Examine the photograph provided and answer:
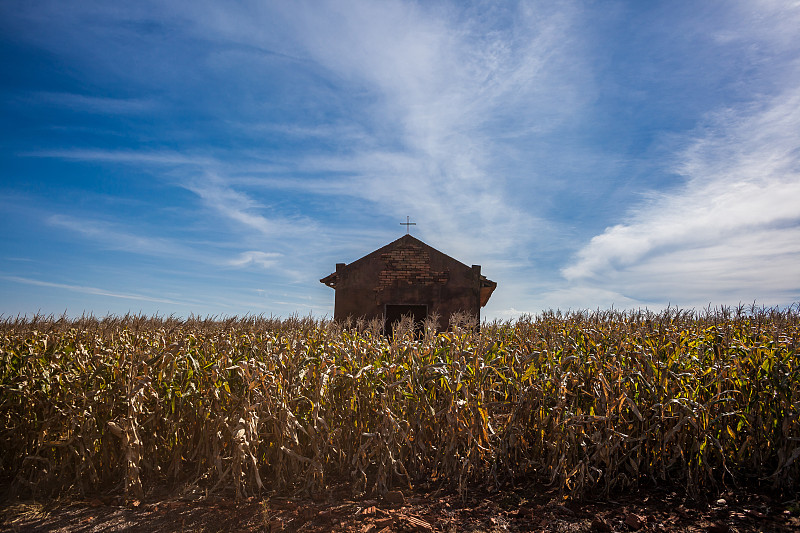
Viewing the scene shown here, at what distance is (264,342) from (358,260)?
1314 centimetres

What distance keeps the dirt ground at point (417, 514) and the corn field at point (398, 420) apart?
179 mm

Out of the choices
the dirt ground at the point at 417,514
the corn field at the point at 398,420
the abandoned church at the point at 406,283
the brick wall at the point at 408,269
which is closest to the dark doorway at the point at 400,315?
the abandoned church at the point at 406,283

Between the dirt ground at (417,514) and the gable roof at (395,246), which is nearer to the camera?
the dirt ground at (417,514)

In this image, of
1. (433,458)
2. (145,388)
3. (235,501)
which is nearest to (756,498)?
(433,458)

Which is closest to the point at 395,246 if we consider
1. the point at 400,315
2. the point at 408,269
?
the point at 408,269

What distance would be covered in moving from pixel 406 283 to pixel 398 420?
1388cm

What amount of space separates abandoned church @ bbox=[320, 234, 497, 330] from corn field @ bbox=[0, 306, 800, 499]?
13.1 meters

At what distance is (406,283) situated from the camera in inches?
726

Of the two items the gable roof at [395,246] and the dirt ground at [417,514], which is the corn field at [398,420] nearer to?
the dirt ground at [417,514]

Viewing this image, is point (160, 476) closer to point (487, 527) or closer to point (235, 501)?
point (235, 501)

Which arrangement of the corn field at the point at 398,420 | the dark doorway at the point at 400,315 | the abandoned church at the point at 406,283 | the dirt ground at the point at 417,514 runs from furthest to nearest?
the dark doorway at the point at 400,315
the abandoned church at the point at 406,283
the corn field at the point at 398,420
the dirt ground at the point at 417,514

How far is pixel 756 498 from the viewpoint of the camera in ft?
15.1

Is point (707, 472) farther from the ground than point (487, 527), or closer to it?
farther from the ground

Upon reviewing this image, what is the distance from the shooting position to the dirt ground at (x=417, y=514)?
4.07 metres
